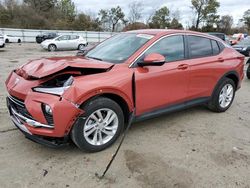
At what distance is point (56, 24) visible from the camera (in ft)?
155

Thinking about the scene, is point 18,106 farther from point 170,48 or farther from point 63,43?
point 63,43

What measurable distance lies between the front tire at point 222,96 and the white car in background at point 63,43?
1745 cm

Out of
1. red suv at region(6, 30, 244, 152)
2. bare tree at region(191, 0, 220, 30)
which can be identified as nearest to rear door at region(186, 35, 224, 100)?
red suv at region(6, 30, 244, 152)

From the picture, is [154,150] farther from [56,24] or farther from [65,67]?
[56,24]

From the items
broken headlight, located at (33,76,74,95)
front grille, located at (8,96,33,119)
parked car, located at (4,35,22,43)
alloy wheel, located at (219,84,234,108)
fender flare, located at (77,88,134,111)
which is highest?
broken headlight, located at (33,76,74,95)

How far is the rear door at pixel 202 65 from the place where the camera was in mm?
4473

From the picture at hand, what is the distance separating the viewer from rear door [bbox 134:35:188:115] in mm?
3746

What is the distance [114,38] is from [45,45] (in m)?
17.3

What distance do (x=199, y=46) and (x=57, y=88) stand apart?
2807 millimetres

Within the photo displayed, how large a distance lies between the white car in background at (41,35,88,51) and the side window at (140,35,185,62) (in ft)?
58.9

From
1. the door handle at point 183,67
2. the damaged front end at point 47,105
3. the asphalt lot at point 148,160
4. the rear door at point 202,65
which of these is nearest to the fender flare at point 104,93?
the damaged front end at point 47,105

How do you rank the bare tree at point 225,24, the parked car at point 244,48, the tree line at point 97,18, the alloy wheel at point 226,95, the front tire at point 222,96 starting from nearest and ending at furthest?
the front tire at point 222,96
the alloy wheel at point 226,95
the parked car at point 244,48
the tree line at point 97,18
the bare tree at point 225,24

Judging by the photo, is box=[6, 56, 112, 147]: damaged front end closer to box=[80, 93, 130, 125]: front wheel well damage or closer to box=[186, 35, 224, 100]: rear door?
box=[80, 93, 130, 125]: front wheel well damage

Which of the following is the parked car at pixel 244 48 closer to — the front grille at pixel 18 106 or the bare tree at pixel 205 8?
the front grille at pixel 18 106
